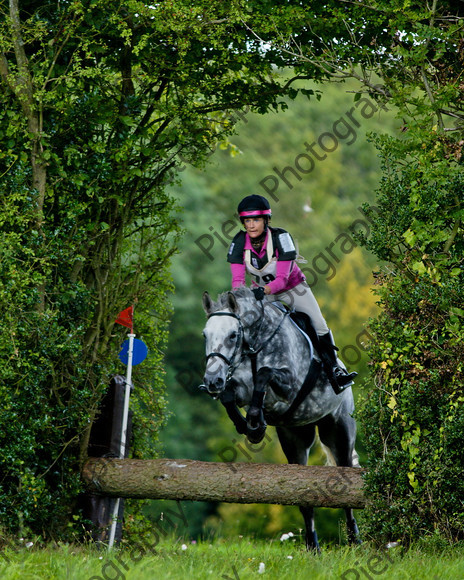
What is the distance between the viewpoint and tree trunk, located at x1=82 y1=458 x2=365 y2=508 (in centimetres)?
675

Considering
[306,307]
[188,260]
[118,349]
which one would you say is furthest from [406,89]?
[188,260]

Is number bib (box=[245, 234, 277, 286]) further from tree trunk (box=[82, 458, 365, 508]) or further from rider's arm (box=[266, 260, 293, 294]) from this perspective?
tree trunk (box=[82, 458, 365, 508])

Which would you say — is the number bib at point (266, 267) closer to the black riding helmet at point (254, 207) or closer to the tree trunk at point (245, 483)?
the black riding helmet at point (254, 207)

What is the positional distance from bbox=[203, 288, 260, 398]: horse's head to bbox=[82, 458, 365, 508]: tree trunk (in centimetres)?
114

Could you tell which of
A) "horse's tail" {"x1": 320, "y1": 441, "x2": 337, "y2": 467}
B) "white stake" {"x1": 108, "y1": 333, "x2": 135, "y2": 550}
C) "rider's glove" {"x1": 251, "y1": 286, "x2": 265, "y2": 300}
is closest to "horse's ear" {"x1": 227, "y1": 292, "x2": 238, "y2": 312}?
"rider's glove" {"x1": 251, "y1": 286, "x2": 265, "y2": 300}

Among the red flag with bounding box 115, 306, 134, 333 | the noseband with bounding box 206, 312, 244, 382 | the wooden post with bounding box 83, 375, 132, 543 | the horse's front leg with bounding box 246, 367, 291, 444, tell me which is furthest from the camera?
the wooden post with bounding box 83, 375, 132, 543

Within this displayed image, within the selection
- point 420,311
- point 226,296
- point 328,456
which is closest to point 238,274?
point 226,296

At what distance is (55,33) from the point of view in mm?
7547

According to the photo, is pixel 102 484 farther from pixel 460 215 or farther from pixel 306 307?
pixel 460 215

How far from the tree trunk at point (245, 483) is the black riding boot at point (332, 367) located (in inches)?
36.0

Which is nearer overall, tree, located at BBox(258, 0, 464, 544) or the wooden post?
tree, located at BBox(258, 0, 464, 544)

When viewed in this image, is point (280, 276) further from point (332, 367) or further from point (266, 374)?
point (332, 367)

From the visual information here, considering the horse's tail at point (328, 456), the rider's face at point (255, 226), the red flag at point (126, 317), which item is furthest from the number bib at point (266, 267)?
the horse's tail at point (328, 456)

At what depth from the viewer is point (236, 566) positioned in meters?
5.60
